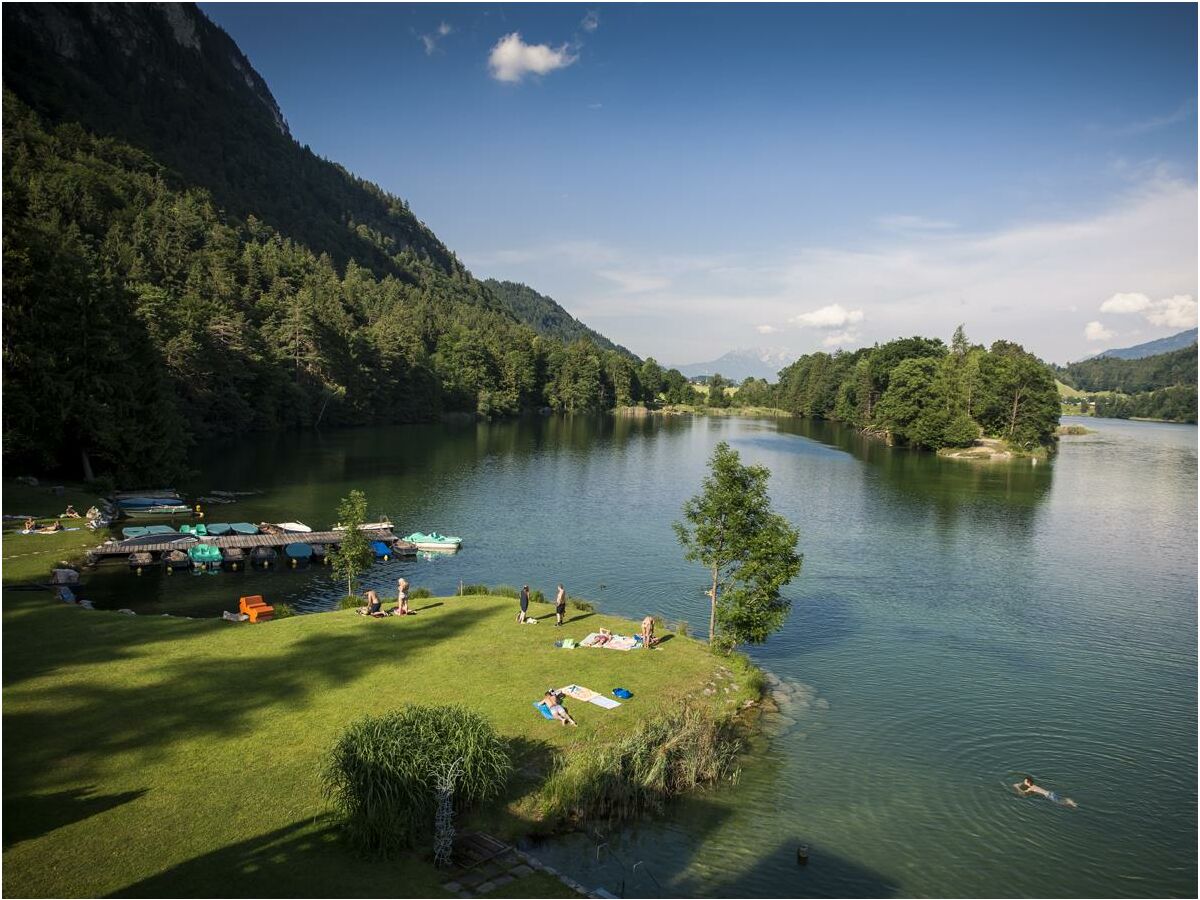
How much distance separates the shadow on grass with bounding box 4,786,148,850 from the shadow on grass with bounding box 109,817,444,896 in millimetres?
3337

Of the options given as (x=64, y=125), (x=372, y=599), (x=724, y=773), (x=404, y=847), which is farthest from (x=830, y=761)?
(x=64, y=125)

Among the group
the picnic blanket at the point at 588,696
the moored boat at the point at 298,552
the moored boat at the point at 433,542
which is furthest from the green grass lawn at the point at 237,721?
the moored boat at the point at 433,542

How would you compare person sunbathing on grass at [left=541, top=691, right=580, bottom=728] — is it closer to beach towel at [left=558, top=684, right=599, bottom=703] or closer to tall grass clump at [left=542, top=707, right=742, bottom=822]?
beach towel at [left=558, top=684, right=599, bottom=703]

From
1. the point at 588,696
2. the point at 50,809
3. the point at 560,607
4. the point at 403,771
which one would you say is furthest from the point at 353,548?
the point at 403,771

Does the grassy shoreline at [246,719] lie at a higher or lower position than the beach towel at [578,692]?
higher

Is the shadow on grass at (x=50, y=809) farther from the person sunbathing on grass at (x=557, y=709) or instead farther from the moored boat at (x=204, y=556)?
the moored boat at (x=204, y=556)

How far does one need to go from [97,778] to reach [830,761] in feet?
75.3

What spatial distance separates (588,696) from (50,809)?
15418mm

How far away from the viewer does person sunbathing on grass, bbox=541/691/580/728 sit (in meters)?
23.7

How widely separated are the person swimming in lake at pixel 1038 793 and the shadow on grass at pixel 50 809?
27.5 meters

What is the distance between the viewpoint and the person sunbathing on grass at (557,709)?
23672 millimetres

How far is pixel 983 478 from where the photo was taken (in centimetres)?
10100

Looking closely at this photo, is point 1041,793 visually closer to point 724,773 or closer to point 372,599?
point 724,773

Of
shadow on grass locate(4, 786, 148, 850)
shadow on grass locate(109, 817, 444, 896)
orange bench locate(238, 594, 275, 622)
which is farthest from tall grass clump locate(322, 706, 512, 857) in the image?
orange bench locate(238, 594, 275, 622)
